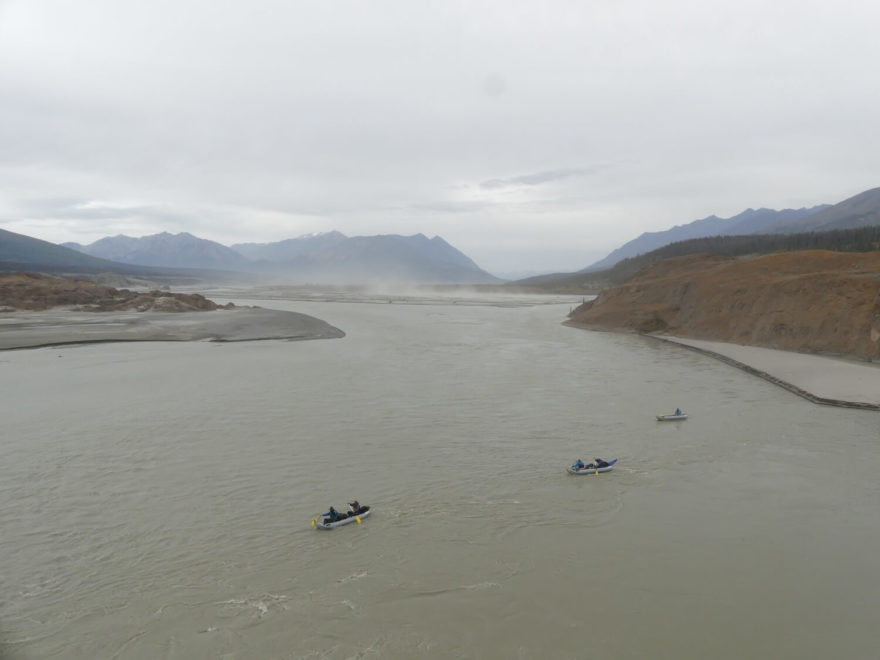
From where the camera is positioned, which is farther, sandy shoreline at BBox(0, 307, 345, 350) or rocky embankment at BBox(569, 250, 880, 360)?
sandy shoreline at BBox(0, 307, 345, 350)

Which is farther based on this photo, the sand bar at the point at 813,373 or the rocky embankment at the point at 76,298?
the rocky embankment at the point at 76,298

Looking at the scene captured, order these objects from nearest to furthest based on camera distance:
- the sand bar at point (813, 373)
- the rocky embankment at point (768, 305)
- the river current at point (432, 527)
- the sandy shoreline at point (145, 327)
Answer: the river current at point (432, 527) → the sand bar at point (813, 373) → the rocky embankment at point (768, 305) → the sandy shoreline at point (145, 327)

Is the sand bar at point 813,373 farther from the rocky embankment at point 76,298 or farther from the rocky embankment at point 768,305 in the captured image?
the rocky embankment at point 76,298

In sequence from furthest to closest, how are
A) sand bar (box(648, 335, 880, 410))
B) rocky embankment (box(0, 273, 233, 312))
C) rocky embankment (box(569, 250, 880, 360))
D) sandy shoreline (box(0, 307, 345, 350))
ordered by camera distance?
rocky embankment (box(0, 273, 233, 312)) → sandy shoreline (box(0, 307, 345, 350)) → rocky embankment (box(569, 250, 880, 360)) → sand bar (box(648, 335, 880, 410))

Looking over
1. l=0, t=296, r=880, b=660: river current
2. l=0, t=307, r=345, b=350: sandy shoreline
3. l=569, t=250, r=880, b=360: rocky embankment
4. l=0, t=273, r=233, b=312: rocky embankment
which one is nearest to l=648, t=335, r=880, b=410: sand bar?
l=0, t=296, r=880, b=660: river current

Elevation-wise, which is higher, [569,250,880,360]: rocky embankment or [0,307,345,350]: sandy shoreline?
[569,250,880,360]: rocky embankment

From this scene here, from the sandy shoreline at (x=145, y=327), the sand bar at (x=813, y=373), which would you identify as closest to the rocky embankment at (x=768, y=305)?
the sand bar at (x=813, y=373)

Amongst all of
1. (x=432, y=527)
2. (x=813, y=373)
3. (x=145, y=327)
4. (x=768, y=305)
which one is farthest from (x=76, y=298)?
(x=813, y=373)

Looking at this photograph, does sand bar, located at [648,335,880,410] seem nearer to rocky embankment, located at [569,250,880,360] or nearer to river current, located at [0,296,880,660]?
river current, located at [0,296,880,660]
